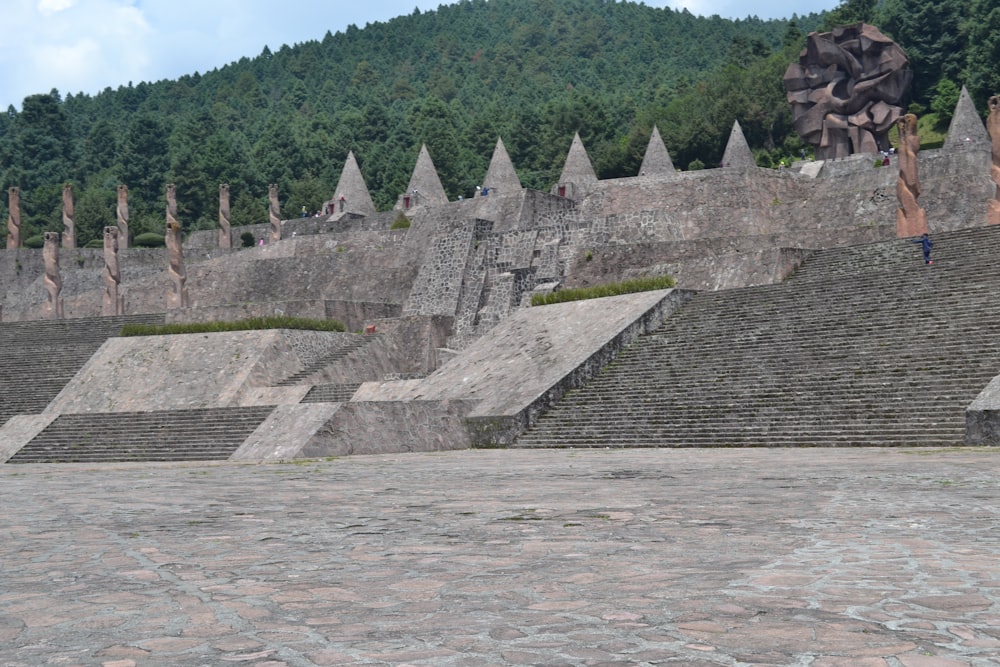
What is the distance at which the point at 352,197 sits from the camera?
190 ft

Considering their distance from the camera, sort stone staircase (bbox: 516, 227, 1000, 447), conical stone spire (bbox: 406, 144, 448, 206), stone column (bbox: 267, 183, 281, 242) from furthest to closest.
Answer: conical stone spire (bbox: 406, 144, 448, 206) < stone column (bbox: 267, 183, 281, 242) < stone staircase (bbox: 516, 227, 1000, 447)

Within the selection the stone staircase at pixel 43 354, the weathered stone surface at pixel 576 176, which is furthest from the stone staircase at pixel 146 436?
the weathered stone surface at pixel 576 176

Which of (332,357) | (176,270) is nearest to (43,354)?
(176,270)

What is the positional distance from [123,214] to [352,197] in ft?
36.8

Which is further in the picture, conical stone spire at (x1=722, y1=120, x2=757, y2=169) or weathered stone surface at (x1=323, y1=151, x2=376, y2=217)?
weathered stone surface at (x1=323, y1=151, x2=376, y2=217)

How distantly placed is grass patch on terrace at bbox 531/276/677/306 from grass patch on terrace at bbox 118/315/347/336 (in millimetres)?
5540

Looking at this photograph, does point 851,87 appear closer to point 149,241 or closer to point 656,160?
point 656,160

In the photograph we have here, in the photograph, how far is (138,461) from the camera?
19594mm

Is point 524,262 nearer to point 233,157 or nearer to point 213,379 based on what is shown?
point 213,379

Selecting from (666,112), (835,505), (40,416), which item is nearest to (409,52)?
(666,112)

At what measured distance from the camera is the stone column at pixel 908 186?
958 inches

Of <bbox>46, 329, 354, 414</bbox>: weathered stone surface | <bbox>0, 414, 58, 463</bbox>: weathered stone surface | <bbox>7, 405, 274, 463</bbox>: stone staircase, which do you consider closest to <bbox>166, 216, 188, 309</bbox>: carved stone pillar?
<bbox>46, 329, 354, 414</bbox>: weathered stone surface

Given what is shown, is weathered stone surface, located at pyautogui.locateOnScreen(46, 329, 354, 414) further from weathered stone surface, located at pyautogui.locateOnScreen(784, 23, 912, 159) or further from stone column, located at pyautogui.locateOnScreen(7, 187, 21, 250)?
weathered stone surface, located at pyautogui.locateOnScreen(784, 23, 912, 159)

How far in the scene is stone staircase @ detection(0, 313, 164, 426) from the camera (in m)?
26.7
